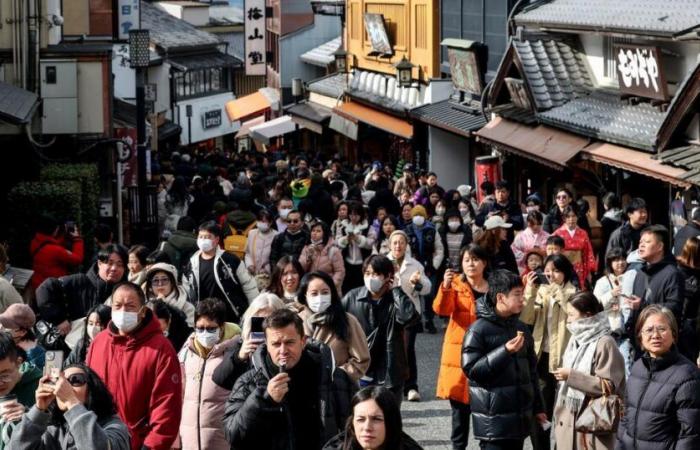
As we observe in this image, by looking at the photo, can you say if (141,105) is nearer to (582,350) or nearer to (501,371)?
(501,371)

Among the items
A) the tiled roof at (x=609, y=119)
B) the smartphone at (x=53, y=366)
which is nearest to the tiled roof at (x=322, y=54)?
the tiled roof at (x=609, y=119)

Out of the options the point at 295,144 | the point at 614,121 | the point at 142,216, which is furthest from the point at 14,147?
the point at 295,144

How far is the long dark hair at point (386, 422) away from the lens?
6.77 metres

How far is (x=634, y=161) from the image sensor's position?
1923 cm

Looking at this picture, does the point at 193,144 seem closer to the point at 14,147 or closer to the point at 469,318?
the point at 14,147

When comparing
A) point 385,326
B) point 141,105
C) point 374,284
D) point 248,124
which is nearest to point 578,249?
point 385,326

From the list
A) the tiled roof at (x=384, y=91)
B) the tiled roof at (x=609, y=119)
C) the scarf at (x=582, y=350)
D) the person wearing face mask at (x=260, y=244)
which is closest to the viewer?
the scarf at (x=582, y=350)

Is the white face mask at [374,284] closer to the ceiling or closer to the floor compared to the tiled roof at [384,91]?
closer to the ceiling

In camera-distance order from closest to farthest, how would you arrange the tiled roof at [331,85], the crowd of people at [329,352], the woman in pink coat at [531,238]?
the crowd of people at [329,352]
the woman in pink coat at [531,238]
the tiled roof at [331,85]

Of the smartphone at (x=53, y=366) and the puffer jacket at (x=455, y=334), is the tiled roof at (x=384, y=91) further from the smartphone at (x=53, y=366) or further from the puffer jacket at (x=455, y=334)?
the smartphone at (x=53, y=366)

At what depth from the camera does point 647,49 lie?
1966 cm

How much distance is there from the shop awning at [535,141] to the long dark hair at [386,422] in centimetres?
1501

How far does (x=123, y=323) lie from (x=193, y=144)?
172 ft

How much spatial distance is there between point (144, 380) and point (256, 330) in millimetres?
801
